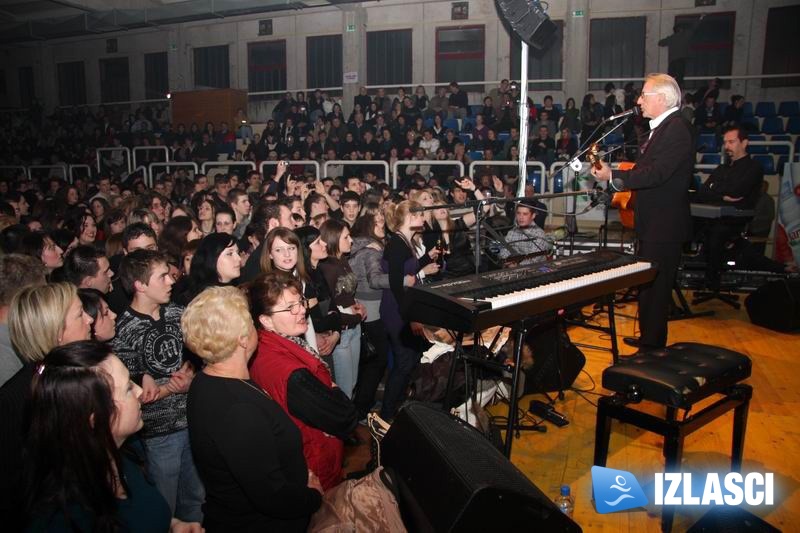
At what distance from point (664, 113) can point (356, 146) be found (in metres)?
9.31

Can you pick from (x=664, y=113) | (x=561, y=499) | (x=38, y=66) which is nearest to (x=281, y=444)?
(x=561, y=499)

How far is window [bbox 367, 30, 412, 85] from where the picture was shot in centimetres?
1578

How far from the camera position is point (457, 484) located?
6.24ft

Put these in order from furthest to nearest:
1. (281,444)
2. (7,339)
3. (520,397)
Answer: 1. (520,397)
2. (7,339)
3. (281,444)

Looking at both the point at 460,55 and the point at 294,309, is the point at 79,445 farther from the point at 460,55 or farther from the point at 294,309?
the point at 460,55

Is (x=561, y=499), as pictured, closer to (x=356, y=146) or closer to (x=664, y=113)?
(x=664, y=113)

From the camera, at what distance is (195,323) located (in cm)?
204

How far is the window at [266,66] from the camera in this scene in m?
17.2

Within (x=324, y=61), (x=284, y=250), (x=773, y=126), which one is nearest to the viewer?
(x=284, y=250)

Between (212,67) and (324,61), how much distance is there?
3740 millimetres

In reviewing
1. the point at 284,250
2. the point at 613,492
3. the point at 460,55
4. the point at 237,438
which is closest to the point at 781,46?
the point at 460,55

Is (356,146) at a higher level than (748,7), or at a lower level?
lower

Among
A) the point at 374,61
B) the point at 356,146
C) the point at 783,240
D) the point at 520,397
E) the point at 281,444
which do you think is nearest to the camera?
the point at 281,444

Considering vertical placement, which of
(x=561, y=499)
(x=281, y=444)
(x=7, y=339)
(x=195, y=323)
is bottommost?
(x=561, y=499)
